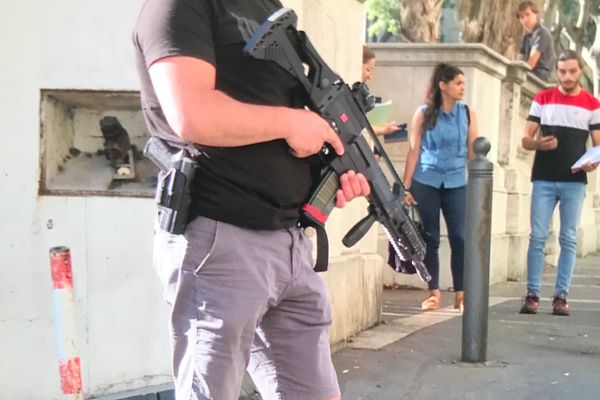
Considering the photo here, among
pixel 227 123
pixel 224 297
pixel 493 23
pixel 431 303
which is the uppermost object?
pixel 493 23

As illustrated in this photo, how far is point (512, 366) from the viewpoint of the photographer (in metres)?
5.55

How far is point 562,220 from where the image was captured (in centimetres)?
750

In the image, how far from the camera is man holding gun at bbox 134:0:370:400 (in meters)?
2.36

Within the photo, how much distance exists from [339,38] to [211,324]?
155 inches

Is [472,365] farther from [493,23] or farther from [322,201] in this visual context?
[493,23]

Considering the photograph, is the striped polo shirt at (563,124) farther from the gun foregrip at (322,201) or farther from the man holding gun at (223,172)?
the man holding gun at (223,172)

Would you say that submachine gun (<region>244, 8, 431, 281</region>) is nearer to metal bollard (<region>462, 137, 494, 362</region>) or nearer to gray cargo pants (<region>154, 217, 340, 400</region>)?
gray cargo pants (<region>154, 217, 340, 400</region>)

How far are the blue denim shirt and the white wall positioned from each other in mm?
3308

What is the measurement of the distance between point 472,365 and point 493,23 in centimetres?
846

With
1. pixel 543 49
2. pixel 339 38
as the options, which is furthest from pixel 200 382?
pixel 543 49

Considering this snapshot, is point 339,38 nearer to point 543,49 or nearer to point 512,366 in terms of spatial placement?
point 512,366

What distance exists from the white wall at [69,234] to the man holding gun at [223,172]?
217 centimetres

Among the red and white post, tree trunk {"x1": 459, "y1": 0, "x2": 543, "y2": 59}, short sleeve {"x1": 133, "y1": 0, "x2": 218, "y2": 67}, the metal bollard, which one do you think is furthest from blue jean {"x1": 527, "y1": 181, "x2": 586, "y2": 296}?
tree trunk {"x1": 459, "y1": 0, "x2": 543, "y2": 59}

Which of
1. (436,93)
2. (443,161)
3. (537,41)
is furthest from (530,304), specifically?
(537,41)
